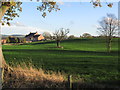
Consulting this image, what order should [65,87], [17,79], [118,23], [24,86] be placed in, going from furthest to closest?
[118,23]
[17,79]
[24,86]
[65,87]

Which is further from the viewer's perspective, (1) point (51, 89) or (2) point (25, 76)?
(2) point (25, 76)

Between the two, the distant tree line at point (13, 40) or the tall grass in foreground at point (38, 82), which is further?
the distant tree line at point (13, 40)

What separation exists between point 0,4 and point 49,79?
17.6 feet

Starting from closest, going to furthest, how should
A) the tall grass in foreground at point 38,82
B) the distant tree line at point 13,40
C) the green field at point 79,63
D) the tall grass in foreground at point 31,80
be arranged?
the tall grass in foreground at point 38,82 < the tall grass in foreground at point 31,80 < the green field at point 79,63 < the distant tree line at point 13,40

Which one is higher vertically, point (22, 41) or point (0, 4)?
point (0, 4)

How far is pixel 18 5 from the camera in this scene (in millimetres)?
12133

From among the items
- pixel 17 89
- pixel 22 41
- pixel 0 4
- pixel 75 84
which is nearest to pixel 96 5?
pixel 75 84

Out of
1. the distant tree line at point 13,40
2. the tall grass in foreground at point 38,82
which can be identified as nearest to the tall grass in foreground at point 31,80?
the tall grass in foreground at point 38,82

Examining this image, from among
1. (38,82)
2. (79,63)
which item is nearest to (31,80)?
(38,82)

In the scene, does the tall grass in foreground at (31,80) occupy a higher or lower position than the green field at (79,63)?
higher

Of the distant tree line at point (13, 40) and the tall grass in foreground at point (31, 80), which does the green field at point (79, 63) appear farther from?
the distant tree line at point (13, 40)

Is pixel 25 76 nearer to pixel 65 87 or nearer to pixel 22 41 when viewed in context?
pixel 65 87

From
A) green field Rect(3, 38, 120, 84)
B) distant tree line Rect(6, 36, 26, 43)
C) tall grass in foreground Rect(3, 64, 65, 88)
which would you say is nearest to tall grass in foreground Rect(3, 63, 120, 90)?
tall grass in foreground Rect(3, 64, 65, 88)

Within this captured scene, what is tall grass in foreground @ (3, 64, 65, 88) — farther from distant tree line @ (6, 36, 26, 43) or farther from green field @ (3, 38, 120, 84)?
distant tree line @ (6, 36, 26, 43)
